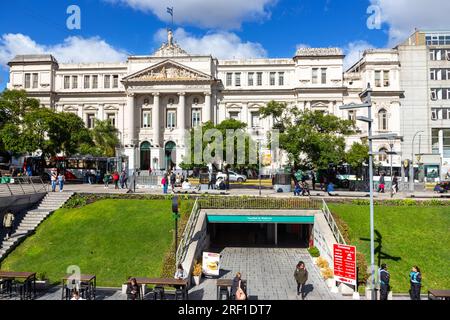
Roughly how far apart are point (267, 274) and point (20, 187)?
18.1m

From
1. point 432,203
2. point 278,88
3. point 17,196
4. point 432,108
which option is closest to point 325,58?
point 278,88

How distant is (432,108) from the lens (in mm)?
60625

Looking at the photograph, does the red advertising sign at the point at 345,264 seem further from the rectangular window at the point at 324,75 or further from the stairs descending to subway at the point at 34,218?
the rectangular window at the point at 324,75

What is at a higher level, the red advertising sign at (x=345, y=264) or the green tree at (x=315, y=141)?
the green tree at (x=315, y=141)

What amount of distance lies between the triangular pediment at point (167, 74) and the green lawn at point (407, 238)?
39142 millimetres

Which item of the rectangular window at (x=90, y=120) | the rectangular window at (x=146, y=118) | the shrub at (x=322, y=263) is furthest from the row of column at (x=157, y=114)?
the shrub at (x=322, y=263)

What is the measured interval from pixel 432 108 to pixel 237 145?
38497 millimetres

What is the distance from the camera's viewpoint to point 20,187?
82.4 ft

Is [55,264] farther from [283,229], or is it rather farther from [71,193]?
[283,229]

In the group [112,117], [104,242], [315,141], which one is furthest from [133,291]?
[112,117]

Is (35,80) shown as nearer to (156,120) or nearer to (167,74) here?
(156,120)

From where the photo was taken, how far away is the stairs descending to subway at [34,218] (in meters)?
20.6

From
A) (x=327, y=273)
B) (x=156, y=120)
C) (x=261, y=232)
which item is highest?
(x=156, y=120)

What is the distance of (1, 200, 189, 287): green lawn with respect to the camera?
18.0 metres
